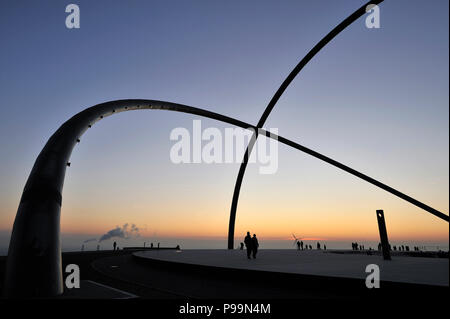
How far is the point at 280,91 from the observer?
83.8ft

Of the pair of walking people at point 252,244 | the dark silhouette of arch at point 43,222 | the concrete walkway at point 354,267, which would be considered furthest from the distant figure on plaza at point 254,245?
the dark silhouette of arch at point 43,222

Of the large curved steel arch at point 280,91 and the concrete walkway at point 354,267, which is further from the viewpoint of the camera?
the large curved steel arch at point 280,91

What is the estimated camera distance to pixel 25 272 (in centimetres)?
757

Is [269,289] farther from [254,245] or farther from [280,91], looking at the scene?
[280,91]

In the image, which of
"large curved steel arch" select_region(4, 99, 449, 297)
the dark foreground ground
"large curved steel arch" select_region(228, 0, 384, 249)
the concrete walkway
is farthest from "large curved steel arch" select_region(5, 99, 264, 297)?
"large curved steel arch" select_region(228, 0, 384, 249)

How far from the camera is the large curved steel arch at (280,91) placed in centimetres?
1731

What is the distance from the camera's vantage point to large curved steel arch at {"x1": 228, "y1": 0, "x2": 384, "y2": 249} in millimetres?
17312

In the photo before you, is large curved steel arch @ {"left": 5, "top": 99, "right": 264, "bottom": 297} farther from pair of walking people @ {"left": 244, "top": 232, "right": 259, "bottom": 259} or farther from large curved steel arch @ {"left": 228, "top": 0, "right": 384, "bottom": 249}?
large curved steel arch @ {"left": 228, "top": 0, "right": 384, "bottom": 249}

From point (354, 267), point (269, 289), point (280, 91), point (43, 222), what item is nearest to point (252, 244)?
point (354, 267)

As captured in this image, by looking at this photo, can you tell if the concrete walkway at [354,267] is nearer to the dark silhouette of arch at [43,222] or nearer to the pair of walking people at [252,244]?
the pair of walking people at [252,244]
